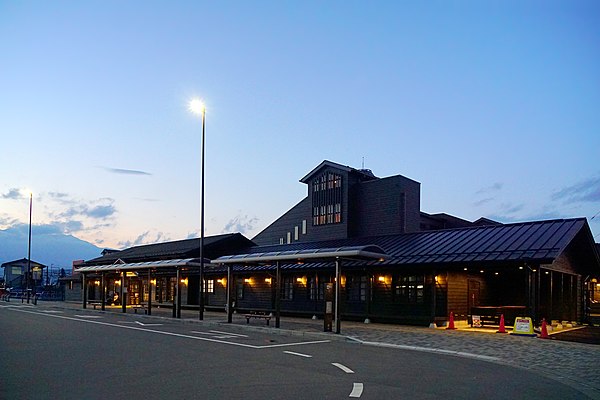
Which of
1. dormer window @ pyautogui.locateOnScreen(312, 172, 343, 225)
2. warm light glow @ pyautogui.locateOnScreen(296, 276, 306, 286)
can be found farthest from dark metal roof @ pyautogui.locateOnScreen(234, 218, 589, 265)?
dormer window @ pyautogui.locateOnScreen(312, 172, 343, 225)

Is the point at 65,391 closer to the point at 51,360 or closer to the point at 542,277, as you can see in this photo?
the point at 51,360

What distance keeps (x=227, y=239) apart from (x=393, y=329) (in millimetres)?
22218

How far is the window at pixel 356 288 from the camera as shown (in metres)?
27.9

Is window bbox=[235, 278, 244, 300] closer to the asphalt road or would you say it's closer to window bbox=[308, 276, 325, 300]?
window bbox=[308, 276, 325, 300]

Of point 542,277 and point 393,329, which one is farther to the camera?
point 542,277

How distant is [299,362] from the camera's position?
13.2 meters

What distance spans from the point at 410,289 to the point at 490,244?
427 centimetres

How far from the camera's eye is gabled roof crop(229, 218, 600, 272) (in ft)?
70.5

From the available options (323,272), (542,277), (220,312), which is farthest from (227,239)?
(542,277)

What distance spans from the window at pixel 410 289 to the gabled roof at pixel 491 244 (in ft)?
3.78

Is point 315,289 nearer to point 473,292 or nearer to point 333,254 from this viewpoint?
point 473,292

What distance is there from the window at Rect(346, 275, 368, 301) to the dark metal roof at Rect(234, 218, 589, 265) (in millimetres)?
2108

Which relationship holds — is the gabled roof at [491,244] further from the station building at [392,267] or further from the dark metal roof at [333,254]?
the dark metal roof at [333,254]

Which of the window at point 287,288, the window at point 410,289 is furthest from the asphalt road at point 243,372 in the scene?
the window at point 287,288
